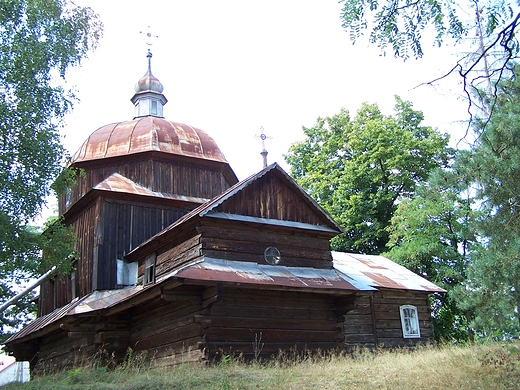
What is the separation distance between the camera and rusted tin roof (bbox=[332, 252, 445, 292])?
19.5 metres

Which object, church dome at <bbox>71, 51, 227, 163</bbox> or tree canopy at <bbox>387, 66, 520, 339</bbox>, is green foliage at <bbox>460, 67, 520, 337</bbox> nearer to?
tree canopy at <bbox>387, 66, 520, 339</bbox>

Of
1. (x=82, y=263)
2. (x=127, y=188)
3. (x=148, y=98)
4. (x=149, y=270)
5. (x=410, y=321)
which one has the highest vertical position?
(x=148, y=98)

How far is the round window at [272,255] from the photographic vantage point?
1543cm

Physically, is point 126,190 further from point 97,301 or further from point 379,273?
point 379,273

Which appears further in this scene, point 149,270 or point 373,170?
point 373,170

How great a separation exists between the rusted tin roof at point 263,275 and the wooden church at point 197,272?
0.05m

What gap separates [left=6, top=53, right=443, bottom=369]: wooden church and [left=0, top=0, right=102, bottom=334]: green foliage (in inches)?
74.9

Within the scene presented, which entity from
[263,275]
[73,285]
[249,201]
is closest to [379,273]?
[249,201]

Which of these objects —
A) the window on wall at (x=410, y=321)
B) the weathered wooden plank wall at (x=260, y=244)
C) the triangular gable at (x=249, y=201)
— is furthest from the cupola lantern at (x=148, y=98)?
the window on wall at (x=410, y=321)

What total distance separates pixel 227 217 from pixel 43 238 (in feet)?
15.3

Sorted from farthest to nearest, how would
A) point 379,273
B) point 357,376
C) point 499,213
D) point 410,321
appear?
1. point 379,273
2. point 410,321
3. point 499,213
4. point 357,376

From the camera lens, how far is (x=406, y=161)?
97.6ft

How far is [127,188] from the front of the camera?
62.4 feet

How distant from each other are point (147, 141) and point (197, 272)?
920cm
